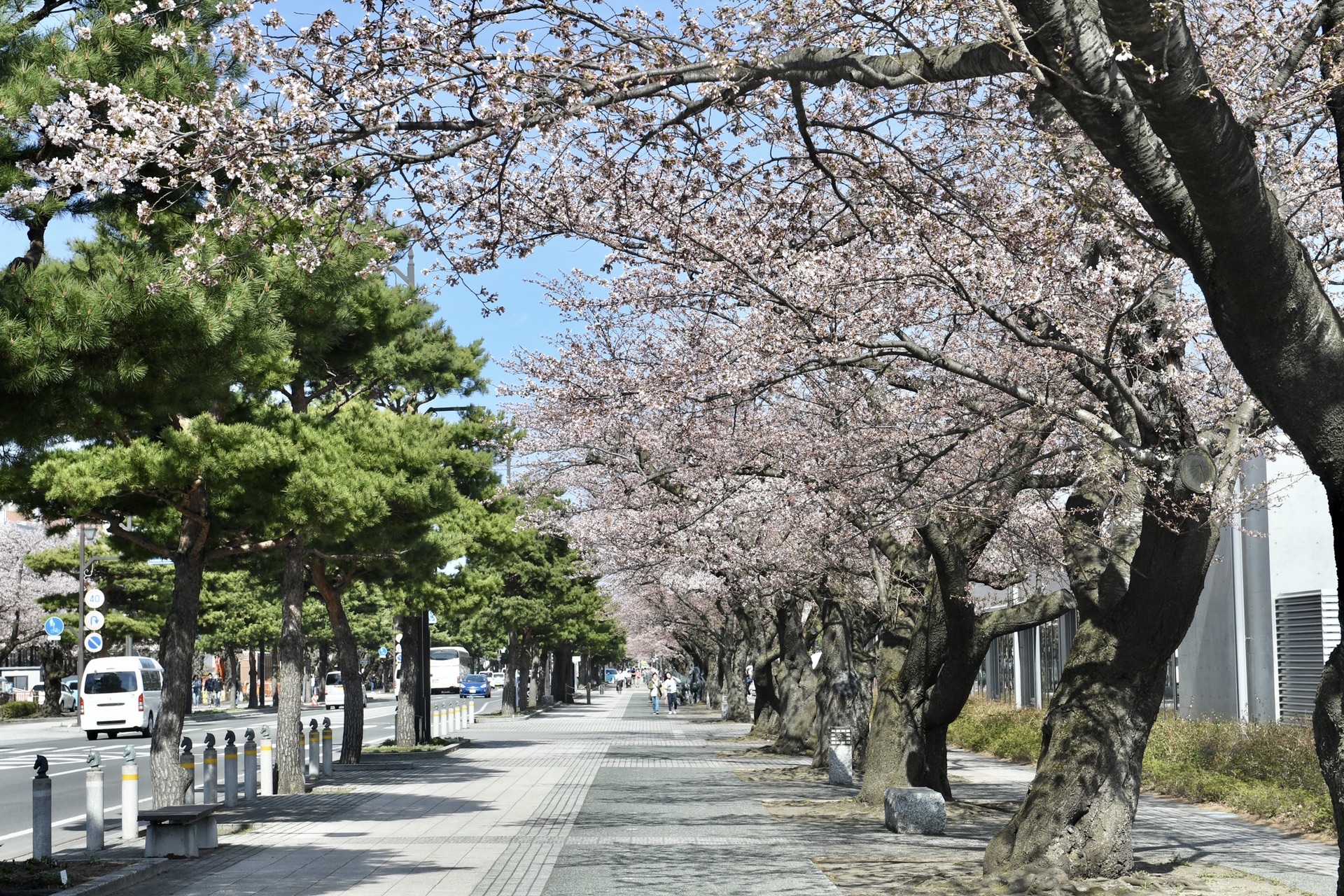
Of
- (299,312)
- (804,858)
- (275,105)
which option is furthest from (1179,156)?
(299,312)

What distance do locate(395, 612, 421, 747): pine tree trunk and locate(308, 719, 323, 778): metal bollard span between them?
18.6 ft

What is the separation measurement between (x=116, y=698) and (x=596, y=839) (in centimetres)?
2917

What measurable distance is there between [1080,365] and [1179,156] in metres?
5.18

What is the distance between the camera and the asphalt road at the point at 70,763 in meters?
16.2

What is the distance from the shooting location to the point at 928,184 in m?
9.77

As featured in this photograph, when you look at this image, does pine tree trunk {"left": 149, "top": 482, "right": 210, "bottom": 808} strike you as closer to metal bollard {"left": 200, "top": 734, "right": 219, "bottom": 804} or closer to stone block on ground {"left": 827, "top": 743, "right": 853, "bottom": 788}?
metal bollard {"left": 200, "top": 734, "right": 219, "bottom": 804}

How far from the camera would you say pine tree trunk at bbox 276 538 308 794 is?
18922mm

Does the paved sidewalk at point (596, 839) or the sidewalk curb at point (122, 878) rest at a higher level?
the sidewalk curb at point (122, 878)

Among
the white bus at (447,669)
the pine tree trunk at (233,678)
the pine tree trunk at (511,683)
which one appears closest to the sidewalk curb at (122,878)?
the pine tree trunk at (511,683)

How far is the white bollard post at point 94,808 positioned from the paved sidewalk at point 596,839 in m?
1.22

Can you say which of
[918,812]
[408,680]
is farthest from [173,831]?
[408,680]

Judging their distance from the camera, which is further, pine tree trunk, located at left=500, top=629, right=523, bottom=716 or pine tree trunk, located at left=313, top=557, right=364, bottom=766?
pine tree trunk, located at left=500, top=629, right=523, bottom=716

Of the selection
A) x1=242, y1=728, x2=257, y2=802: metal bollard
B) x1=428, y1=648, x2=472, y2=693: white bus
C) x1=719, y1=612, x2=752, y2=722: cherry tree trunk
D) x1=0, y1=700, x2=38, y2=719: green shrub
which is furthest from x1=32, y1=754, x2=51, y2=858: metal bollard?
x1=428, y1=648, x2=472, y2=693: white bus

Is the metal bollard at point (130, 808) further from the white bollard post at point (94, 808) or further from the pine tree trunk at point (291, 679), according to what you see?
the pine tree trunk at point (291, 679)
